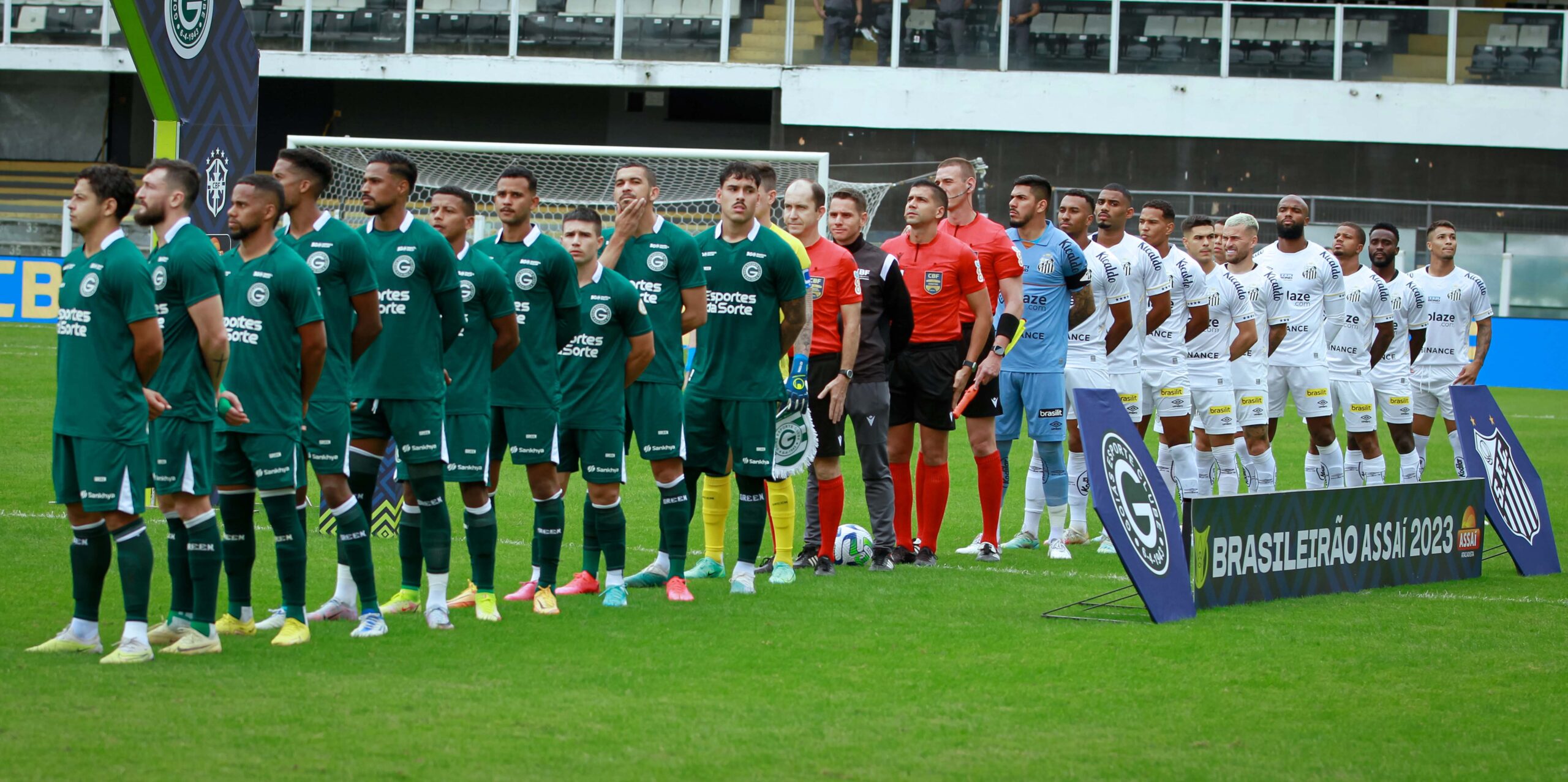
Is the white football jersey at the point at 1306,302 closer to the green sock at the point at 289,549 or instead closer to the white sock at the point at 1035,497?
the white sock at the point at 1035,497

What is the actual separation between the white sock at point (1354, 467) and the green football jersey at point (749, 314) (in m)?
6.34

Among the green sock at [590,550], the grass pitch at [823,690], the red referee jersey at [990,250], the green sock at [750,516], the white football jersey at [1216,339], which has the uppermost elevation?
the red referee jersey at [990,250]

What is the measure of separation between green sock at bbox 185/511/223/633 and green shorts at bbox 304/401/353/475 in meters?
0.57

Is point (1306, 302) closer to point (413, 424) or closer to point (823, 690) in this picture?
point (823, 690)

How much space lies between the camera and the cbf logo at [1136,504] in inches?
284

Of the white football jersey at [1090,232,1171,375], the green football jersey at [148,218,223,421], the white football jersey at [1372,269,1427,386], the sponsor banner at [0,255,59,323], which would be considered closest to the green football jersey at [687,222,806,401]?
the green football jersey at [148,218,223,421]

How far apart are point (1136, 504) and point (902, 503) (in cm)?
242

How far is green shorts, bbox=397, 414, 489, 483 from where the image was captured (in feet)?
23.0

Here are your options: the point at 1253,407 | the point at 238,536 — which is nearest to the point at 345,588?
the point at 238,536

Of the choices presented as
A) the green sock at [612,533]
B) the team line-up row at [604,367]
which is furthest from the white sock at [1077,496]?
the green sock at [612,533]

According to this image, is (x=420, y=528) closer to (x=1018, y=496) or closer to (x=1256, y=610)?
(x=1256, y=610)

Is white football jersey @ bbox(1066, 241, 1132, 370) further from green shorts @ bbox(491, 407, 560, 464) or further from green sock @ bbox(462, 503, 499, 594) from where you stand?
green sock @ bbox(462, 503, 499, 594)

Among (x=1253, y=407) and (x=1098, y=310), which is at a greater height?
(x=1098, y=310)

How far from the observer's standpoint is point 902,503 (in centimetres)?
959
